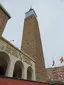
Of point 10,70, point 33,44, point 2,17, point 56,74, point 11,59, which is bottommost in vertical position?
point 10,70

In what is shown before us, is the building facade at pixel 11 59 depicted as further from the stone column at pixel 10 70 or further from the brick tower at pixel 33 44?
the brick tower at pixel 33 44

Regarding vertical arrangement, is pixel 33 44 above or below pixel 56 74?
above

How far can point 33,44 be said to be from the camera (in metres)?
21.9

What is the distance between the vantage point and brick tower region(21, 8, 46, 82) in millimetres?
19203

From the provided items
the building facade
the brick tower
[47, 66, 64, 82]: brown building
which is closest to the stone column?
the building facade

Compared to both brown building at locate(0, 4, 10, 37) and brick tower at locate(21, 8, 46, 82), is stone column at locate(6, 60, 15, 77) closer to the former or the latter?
brown building at locate(0, 4, 10, 37)

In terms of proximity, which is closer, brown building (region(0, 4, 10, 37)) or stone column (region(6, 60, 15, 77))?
brown building (region(0, 4, 10, 37))

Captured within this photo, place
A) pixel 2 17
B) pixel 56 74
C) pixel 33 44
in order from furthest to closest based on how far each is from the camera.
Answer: pixel 56 74, pixel 33 44, pixel 2 17

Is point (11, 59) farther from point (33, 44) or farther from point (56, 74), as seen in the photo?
point (56, 74)

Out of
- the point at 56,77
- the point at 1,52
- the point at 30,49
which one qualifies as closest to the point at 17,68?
the point at 1,52

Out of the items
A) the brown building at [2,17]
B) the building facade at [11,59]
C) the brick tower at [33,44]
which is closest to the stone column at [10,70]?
the building facade at [11,59]

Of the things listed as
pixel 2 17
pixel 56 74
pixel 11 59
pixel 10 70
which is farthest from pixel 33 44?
pixel 56 74

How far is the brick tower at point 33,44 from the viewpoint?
63.0ft

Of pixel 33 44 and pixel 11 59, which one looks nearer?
pixel 11 59
